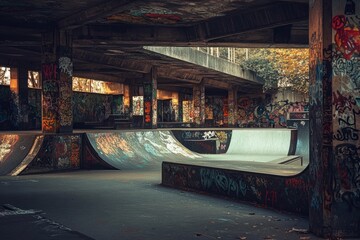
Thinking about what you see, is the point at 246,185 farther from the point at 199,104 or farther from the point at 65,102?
the point at 199,104

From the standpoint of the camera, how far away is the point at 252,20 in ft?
50.2

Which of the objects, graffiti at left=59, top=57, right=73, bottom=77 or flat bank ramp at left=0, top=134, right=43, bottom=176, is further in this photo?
graffiti at left=59, top=57, right=73, bottom=77

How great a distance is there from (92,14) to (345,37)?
32.0 feet

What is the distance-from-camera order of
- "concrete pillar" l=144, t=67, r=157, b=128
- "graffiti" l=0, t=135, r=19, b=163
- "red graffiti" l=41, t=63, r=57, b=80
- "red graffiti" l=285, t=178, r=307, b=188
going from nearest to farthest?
"red graffiti" l=285, t=178, r=307, b=188
"graffiti" l=0, t=135, r=19, b=163
"red graffiti" l=41, t=63, r=57, b=80
"concrete pillar" l=144, t=67, r=157, b=128

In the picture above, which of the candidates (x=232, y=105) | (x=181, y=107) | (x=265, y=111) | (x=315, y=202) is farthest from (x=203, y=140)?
(x=265, y=111)

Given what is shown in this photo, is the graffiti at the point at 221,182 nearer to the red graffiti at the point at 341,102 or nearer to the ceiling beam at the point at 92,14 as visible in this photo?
the red graffiti at the point at 341,102

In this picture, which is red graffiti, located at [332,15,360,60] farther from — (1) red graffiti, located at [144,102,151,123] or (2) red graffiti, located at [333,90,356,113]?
(1) red graffiti, located at [144,102,151,123]

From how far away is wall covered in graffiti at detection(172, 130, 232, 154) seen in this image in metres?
25.8

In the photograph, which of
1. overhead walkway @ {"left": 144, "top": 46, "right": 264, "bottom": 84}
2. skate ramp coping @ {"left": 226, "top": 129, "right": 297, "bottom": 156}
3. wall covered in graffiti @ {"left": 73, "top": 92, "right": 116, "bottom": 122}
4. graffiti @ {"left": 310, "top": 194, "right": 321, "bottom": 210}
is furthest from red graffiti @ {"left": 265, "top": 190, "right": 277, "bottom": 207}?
wall covered in graffiti @ {"left": 73, "top": 92, "right": 116, "bottom": 122}

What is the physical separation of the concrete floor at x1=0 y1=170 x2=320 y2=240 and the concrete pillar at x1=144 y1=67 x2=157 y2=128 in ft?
56.9

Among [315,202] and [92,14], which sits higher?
[92,14]

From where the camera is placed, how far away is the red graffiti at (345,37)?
6.86 meters

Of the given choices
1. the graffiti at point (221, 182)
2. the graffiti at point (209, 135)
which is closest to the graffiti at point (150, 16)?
the graffiti at point (221, 182)

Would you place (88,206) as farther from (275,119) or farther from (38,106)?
(275,119)
